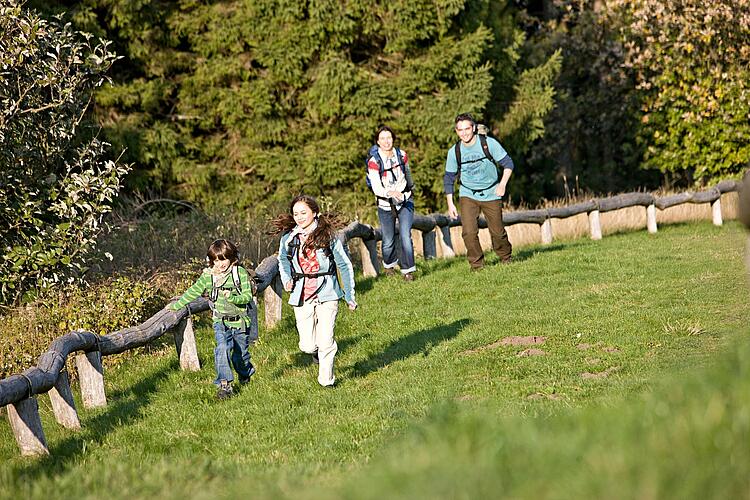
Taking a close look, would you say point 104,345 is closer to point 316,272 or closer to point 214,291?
point 214,291

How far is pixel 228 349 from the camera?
32.0 ft

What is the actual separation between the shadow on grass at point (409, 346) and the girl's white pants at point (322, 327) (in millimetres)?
636

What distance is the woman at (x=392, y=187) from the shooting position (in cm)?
1488

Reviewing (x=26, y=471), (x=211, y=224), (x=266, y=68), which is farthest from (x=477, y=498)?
(x=266, y=68)

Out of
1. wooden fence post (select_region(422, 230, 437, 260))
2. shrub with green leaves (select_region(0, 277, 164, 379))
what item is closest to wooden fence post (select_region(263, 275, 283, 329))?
shrub with green leaves (select_region(0, 277, 164, 379))

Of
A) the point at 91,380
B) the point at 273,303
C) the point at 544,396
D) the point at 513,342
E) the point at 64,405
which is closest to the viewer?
the point at 544,396

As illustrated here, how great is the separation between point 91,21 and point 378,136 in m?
11.2

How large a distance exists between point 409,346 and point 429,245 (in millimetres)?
7067

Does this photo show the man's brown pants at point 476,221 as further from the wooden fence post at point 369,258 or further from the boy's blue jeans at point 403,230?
the wooden fence post at point 369,258

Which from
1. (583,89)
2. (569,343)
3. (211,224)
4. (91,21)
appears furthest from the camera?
(583,89)

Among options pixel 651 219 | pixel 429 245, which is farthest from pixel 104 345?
pixel 651 219

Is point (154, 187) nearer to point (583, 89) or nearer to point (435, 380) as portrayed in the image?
point (583, 89)

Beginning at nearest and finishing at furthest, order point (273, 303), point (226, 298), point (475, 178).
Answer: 1. point (226, 298)
2. point (273, 303)
3. point (475, 178)

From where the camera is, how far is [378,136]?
1463 centimetres
